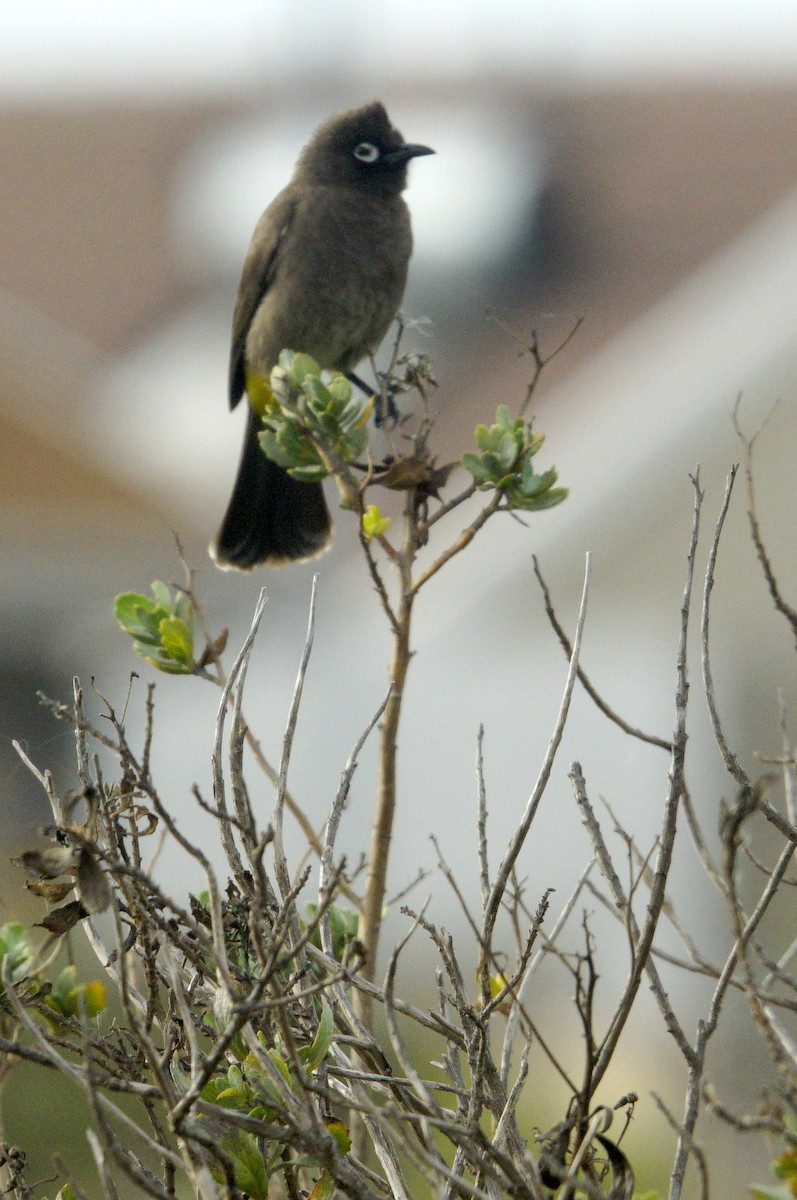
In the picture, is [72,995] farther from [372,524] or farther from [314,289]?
[314,289]

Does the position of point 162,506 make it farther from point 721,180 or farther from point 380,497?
point 721,180

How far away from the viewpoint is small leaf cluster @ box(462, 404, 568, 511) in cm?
159

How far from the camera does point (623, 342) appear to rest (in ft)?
39.5

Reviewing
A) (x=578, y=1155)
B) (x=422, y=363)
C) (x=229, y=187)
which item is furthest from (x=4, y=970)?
(x=229, y=187)

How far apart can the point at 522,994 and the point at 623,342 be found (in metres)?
11.0

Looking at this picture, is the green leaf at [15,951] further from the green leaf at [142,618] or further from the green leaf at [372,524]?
the green leaf at [372,524]

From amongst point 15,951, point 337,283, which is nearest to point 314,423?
point 15,951

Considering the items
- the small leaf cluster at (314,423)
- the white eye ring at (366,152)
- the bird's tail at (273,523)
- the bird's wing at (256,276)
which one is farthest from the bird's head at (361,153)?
the small leaf cluster at (314,423)

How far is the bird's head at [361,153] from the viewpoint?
14.2 ft

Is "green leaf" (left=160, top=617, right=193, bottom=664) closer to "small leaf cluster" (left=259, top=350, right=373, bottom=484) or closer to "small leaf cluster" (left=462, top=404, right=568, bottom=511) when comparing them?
"small leaf cluster" (left=259, top=350, right=373, bottom=484)

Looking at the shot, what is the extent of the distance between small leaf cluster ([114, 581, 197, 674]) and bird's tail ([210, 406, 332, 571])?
7.20 feet

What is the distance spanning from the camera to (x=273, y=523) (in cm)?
397

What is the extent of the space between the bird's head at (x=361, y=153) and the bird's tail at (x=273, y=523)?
91 centimetres

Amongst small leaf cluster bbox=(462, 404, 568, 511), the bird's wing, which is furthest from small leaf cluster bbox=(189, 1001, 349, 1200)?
the bird's wing
